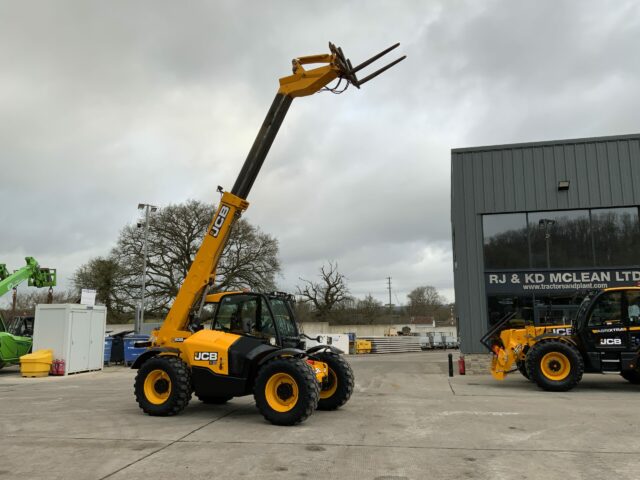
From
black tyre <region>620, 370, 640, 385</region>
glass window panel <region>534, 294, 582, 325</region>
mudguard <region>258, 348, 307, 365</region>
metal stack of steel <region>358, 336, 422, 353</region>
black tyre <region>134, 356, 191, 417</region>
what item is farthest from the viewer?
metal stack of steel <region>358, 336, 422, 353</region>

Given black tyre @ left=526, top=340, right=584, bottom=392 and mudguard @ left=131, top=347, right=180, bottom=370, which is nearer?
mudguard @ left=131, top=347, right=180, bottom=370

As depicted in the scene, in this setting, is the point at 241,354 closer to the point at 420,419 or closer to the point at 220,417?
the point at 220,417

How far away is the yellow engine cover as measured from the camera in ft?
26.2

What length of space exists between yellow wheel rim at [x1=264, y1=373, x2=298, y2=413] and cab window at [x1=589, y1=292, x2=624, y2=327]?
7.85m

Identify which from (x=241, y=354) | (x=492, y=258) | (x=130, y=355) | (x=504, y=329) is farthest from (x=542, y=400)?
(x=130, y=355)

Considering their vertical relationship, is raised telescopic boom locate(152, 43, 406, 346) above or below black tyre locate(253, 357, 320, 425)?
above

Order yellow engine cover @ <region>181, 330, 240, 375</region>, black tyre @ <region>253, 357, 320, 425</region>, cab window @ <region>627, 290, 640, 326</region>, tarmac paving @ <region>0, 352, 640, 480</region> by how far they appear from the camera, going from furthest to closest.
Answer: cab window @ <region>627, 290, 640, 326</region>
yellow engine cover @ <region>181, 330, 240, 375</region>
black tyre @ <region>253, 357, 320, 425</region>
tarmac paving @ <region>0, 352, 640, 480</region>

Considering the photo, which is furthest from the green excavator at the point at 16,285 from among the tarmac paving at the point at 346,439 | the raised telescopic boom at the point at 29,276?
the tarmac paving at the point at 346,439

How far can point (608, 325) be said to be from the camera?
37.5 feet

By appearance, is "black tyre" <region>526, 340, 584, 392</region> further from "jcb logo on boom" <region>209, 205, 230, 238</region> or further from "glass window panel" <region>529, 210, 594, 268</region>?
"jcb logo on boom" <region>209, 205, 230, 238</region>

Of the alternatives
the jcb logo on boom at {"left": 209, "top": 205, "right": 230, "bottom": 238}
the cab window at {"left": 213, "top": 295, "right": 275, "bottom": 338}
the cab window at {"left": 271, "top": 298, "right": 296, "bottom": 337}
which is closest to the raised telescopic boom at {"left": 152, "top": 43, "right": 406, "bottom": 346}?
the jcb logo on boom at {"left": 209, "top": 205, "right": 230, "bottom": 238}

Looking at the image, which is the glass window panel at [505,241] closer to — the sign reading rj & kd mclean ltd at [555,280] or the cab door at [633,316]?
the sign reading rj & kd mclean ltd at [555,280]

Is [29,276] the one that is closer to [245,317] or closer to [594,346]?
[245,317]

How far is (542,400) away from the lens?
10.1 meters
